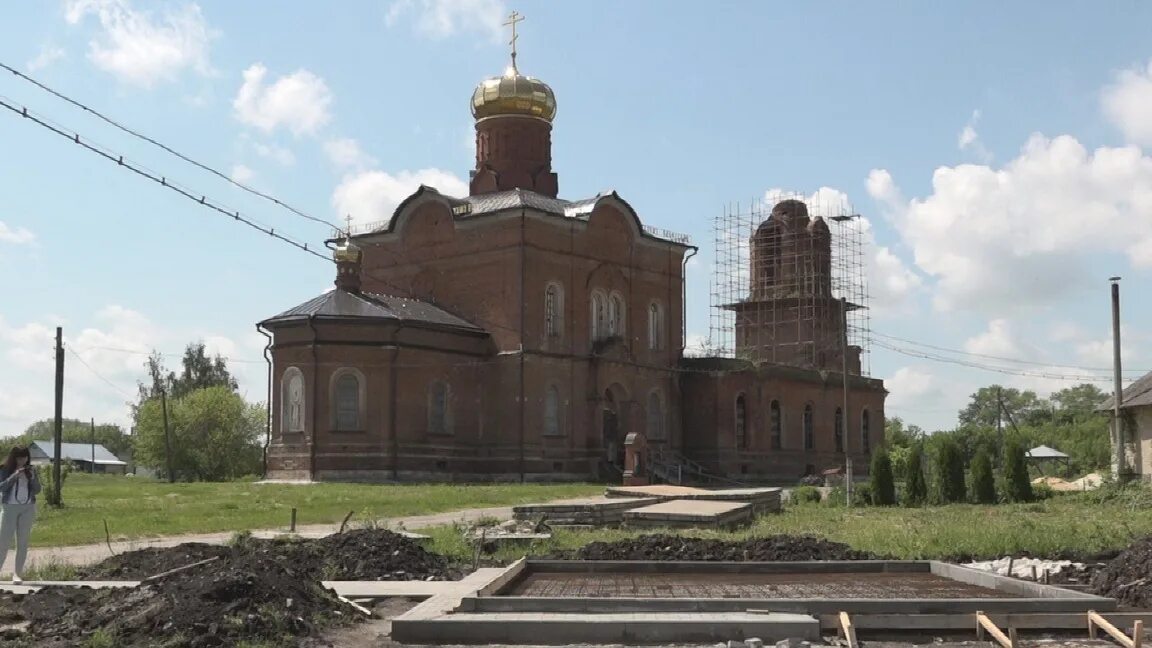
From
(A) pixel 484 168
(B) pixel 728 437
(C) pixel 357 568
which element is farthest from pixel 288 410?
(C) pixel 357 568

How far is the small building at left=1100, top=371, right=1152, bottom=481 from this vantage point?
30078 mm

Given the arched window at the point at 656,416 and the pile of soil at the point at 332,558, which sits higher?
the arched window at the point at 656,416

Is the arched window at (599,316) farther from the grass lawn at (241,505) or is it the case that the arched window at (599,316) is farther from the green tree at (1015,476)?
the green tree at (1015,476)

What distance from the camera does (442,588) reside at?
993 cm

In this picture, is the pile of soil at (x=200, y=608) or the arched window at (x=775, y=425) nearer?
the pile of soil at (x=200, y=608)

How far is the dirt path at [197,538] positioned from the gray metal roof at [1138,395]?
16.9 m

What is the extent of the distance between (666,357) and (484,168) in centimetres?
912

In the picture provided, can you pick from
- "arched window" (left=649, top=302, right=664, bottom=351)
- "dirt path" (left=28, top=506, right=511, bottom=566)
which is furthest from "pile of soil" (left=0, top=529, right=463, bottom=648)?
"arched window" (left=649, top=302, right=664, bottom=351)

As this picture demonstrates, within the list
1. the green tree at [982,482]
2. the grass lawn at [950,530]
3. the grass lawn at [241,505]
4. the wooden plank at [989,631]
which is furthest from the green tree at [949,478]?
the wooden plank at [989,631]

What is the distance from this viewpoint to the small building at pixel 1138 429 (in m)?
30.1

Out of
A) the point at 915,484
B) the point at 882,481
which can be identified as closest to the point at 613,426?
the point at 882,481

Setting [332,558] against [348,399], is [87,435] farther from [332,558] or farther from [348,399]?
[332,558]

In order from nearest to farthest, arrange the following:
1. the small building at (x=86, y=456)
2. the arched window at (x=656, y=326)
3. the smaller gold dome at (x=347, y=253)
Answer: the smaller gold dome at (x=347, y=253) < the arched window at (x=656, y=326) < the small building at (x=86, y=456)

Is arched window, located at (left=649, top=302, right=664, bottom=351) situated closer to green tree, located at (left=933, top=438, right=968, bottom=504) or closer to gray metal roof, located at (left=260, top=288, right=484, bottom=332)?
gray metal roof, located at (left=260, top=288, right=484, bottom=332)
